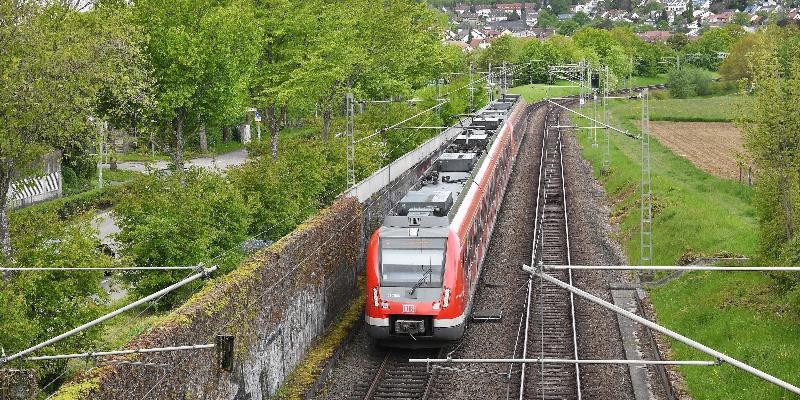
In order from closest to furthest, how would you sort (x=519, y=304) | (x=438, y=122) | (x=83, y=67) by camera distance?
(x=83, y=67) → (x=519, y=304) → (x=438, y=122)

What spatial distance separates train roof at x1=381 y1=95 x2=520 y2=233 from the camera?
2384cm

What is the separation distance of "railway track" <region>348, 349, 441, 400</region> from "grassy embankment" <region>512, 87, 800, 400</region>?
631 centimetres

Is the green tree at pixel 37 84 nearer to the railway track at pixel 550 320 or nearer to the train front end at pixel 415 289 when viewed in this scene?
the train front end at pixel 415 289

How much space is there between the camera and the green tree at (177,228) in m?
26.9

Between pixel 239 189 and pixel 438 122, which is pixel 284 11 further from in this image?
pixel 438 122

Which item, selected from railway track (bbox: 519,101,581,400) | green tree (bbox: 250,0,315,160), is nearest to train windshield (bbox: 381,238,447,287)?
railway track (bbox: 519,101,581,400)

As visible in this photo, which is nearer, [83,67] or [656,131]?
[83,67]

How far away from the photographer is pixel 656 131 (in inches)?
3263

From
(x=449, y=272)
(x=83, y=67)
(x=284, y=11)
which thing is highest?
(x=284, y=11)

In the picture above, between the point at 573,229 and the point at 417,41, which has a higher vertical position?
the point at 417,41

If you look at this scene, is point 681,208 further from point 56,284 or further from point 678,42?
point 678,42

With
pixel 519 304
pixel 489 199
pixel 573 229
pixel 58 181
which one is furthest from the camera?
pixel 58 181

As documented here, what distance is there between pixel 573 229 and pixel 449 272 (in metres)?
Answer: 18.1

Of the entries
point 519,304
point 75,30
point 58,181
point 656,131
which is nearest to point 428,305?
point 519,304
